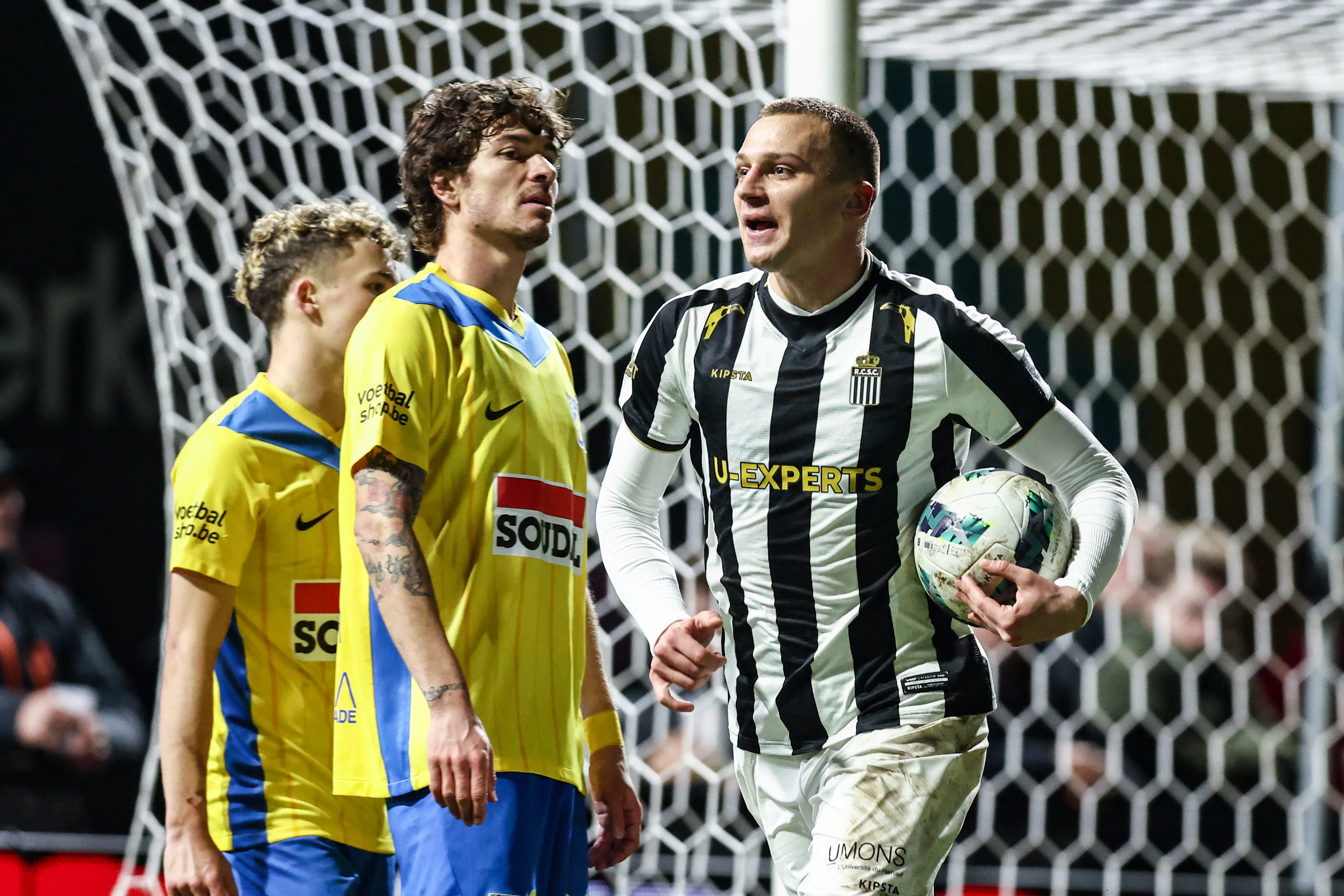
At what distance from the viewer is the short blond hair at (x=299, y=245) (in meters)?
2.59

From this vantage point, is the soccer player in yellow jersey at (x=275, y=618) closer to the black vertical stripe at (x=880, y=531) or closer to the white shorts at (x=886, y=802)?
the white shorts at (x=886, y=802)

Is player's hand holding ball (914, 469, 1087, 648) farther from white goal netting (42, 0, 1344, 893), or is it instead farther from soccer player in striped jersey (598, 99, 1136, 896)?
white goal netting (42, 0, 1344, 893)

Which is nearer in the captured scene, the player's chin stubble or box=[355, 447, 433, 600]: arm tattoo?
box=[355, 447, 433, 600]: arm tattoo

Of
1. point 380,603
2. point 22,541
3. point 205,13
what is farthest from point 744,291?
point 22,541

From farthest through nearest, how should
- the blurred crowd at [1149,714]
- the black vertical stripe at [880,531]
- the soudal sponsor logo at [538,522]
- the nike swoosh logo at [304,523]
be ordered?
A: the blurred crowd at [1149,714] < the nike swoosh logo at [304,523] < the black vertical stripe at [880,531] < the soudal sponsor logo at [538,522]

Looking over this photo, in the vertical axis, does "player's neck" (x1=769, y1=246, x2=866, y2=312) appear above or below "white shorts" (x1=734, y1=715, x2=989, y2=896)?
above

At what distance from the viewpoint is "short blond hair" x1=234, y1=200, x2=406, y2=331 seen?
2590 millimetres

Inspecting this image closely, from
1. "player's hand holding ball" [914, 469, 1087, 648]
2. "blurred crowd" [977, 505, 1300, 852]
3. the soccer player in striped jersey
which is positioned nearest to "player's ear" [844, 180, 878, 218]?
the soccer player in striped jersey

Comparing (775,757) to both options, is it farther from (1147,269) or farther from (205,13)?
(1147,269)

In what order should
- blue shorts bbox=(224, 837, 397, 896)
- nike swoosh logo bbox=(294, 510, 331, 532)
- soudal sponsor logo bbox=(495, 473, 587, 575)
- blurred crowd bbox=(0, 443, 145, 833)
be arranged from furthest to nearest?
blurred crowd bbox=(0, 443, 145, 833) → nike swoosh logo bbox=(294, 510, 331, 532) → blue shorts bbox=(224, 837, 397, 896) → soudal sponsor logo bbox=(495, 473, 587, 575)

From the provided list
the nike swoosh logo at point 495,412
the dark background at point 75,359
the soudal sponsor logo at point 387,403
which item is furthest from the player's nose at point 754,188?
the dark background at point 75,359

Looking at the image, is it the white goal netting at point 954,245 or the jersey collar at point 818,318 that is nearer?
the jersey collar at point 818,318

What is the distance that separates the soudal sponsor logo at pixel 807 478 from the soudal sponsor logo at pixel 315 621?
0.73m

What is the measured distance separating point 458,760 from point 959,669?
0.81 meters
